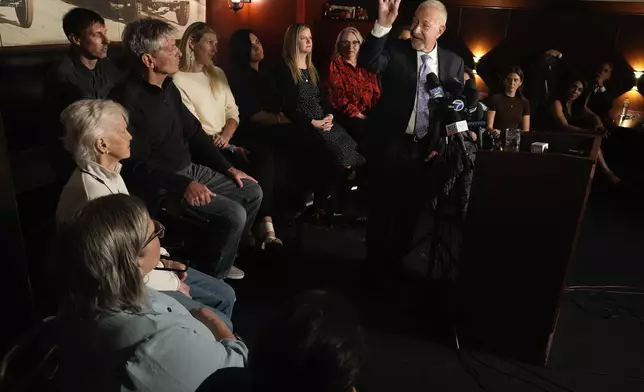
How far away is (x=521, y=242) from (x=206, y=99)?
6.97 feet

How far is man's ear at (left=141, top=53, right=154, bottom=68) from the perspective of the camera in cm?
→ 241

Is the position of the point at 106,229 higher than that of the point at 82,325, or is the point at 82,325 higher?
the point at 106,229

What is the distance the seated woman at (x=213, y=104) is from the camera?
3.20 meters

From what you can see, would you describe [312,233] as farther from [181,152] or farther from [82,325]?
[82,325]

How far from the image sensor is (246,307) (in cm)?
265

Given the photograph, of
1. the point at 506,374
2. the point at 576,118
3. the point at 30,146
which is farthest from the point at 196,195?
the point at 576,118

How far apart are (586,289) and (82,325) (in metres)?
2.85

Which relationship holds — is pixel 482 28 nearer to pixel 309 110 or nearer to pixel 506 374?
pixel 309 110

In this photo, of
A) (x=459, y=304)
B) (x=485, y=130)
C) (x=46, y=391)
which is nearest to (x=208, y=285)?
(x=46, y=391)

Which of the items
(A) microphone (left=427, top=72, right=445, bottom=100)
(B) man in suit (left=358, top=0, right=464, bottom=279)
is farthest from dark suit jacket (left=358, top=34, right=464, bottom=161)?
(A) microphone (left=427, top=72, right=445, bottom=100)

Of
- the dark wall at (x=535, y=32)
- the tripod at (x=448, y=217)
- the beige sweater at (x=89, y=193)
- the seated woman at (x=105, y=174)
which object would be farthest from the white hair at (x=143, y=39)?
the dark wall at (x=535, y=32)

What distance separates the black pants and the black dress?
552mm

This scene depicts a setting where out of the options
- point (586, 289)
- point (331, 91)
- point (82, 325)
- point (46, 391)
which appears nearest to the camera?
point (82, 325)

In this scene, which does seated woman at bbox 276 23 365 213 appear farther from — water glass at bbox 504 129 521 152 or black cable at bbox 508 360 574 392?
black cable at bbox 508 360 574 392
